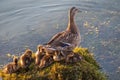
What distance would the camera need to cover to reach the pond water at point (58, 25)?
1335 centimetres

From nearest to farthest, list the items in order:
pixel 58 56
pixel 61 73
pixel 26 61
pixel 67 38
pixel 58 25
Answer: pixel 61 73
pixel 58 56
pixel 26 61
pixel 67 38
pixel 58 25

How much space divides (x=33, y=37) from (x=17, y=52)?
1.32 m

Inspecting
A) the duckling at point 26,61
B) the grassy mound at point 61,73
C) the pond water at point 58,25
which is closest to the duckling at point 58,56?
the grassy mound at point 61,73

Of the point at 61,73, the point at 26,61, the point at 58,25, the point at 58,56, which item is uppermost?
the point at 58,56

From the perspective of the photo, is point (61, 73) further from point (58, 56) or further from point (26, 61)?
point (26, 61)

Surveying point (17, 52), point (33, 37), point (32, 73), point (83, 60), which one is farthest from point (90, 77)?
point (33, 37)

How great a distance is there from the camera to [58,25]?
15.6 meters

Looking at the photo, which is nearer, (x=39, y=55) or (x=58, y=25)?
(x=39, y=55)

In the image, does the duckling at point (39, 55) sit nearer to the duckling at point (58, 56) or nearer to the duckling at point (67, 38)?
the duckling at point (58, 56)

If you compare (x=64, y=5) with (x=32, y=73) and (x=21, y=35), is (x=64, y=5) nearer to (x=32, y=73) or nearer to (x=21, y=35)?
(x=21, y=35)

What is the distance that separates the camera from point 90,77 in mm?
7578

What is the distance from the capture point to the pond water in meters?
13.4

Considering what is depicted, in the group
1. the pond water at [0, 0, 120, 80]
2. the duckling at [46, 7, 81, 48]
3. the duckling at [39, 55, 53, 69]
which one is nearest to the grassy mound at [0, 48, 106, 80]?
the duckling at [39, 55, 53, 69]

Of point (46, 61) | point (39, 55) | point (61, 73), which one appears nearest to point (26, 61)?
point (39, 55)
